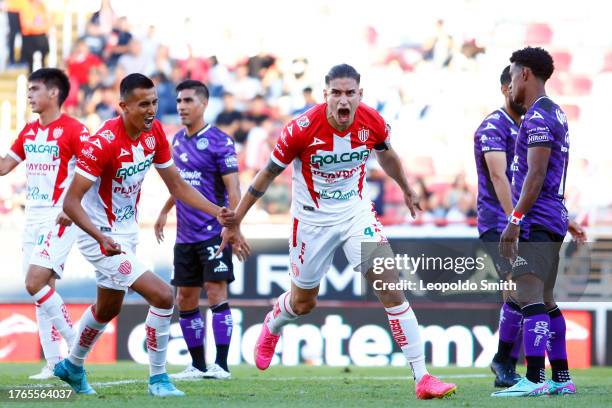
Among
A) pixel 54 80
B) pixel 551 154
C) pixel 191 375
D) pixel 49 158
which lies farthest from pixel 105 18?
pixel 551 154

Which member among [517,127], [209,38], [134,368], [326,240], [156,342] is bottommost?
[134,368]

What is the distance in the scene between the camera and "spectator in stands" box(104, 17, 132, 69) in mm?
19047

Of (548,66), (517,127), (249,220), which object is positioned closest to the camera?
(548,66)

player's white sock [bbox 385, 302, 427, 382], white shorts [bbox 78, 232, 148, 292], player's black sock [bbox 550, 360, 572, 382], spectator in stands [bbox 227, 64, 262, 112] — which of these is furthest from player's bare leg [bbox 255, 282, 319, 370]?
spectator in stands [bbox 227, 64, 262, 112]

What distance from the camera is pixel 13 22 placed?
63.4 feet

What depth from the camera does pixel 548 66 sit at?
7.87 meters

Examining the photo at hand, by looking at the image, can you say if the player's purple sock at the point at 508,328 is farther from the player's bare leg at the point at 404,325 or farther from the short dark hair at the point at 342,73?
the short dark hair at the point at 342,73

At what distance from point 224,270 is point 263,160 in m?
7.27

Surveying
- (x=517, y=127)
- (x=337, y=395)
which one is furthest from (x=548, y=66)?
(x=337, y=395)

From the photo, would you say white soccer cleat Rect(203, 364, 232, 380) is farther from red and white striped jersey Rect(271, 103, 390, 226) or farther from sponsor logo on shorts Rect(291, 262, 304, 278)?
red and white striped jersey Rect(271, 103, 390, 226)

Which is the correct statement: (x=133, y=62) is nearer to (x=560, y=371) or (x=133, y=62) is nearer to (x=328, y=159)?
(x=328, y=159)

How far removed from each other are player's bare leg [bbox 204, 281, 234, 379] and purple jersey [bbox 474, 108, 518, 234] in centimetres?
261

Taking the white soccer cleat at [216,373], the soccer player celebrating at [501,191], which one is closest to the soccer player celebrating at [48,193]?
the white soccer cleat at [216,373]

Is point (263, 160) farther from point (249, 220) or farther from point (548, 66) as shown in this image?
point (548, 66)
